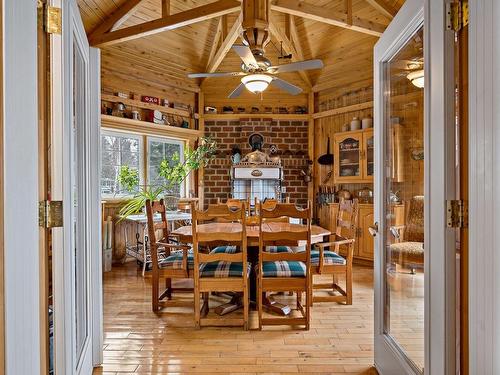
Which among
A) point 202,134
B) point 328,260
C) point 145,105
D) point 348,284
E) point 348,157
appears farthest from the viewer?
point 202,134

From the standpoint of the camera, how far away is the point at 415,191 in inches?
66.9

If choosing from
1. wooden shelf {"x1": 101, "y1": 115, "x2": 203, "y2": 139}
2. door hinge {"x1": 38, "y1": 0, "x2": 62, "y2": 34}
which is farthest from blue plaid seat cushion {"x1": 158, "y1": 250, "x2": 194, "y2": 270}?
wooden shelf {"x1": 101, "y1": 115, "x2": 203, "y2": 139}

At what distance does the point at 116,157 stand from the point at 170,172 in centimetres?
86

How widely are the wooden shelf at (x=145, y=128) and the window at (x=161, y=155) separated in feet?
0.41

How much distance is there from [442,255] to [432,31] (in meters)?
0.88

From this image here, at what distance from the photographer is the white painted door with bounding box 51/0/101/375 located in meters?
1.28

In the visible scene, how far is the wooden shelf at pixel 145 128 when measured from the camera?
4.97 meters

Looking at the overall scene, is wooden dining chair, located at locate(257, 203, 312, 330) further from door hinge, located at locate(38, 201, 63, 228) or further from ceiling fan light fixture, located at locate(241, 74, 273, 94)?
door hinge, located at locate(38, 201, 63, 228)

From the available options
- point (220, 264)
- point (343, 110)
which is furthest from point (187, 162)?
point (220, 264)

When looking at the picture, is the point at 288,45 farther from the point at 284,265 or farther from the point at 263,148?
the point at 284,265

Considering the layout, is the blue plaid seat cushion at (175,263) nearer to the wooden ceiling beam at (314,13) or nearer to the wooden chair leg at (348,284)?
the wooden chair leg at (348,284)

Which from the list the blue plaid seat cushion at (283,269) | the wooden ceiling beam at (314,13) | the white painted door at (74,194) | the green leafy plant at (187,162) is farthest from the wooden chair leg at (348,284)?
the green leafy plant at (187,162)

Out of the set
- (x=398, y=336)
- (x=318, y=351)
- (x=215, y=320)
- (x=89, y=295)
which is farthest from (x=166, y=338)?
(x=398, y=336)

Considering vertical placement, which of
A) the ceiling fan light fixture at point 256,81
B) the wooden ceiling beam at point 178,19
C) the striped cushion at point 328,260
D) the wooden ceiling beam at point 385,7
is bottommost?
the striped cushion at point 328,260
